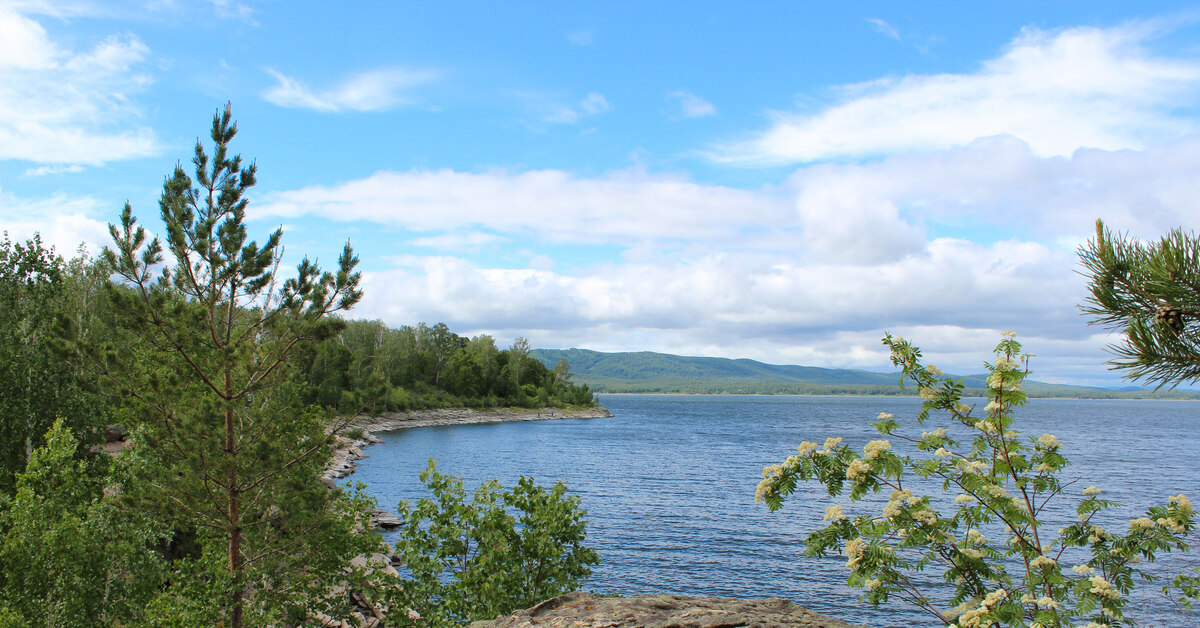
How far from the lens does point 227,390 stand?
1232cm

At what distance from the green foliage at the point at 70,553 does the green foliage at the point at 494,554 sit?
5470 millimetres

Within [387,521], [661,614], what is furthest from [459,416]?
[661,614]

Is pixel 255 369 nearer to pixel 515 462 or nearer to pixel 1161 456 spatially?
pixel 515 462

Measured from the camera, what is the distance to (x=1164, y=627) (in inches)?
738

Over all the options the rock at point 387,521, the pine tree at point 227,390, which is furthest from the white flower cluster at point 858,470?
the rock at point 387,521

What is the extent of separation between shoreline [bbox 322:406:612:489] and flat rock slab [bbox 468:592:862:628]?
4331 centimetres

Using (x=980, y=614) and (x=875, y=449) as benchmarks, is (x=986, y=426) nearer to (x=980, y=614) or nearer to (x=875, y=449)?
(x=875, y=449)

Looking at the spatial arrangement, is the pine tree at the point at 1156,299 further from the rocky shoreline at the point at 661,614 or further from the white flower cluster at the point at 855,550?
the rocky shoreline at the point at 661,614

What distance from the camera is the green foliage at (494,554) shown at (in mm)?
10438

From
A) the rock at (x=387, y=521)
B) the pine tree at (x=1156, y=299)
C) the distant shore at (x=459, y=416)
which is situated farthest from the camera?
the distant shore at (x=459, y=416)

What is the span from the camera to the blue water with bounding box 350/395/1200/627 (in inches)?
931

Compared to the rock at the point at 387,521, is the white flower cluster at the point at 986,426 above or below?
above

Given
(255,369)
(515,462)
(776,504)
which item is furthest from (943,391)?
(515,462)

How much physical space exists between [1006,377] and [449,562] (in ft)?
29.4
